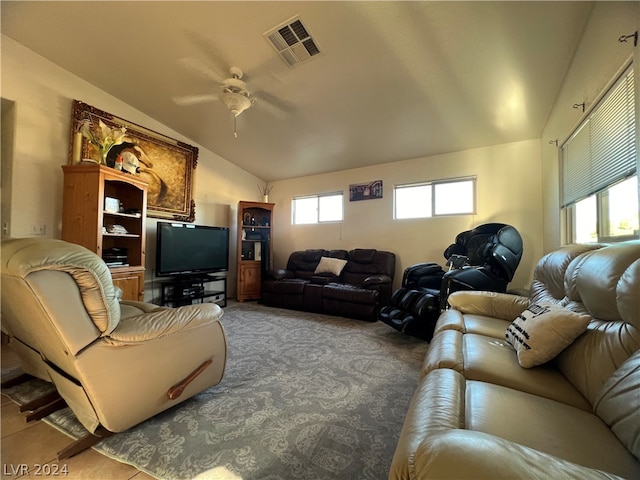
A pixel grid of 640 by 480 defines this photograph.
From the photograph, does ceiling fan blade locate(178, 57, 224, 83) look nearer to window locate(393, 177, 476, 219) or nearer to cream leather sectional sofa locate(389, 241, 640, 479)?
window locate(393, 177, 476, 219)

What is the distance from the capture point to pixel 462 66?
7.70ft

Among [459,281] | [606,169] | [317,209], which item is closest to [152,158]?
[317,209]

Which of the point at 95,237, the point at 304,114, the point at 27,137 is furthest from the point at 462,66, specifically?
the point at 27,137

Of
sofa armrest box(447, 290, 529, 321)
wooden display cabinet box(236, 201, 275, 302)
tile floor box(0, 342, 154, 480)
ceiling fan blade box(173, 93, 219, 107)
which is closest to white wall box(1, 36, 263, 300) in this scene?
ceiling fan blade box(173, 93, 219, 107)

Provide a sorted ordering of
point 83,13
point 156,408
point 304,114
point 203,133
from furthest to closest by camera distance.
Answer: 1. point 203,133
2. point 304,114
3. point 83,13
4. point 156,408

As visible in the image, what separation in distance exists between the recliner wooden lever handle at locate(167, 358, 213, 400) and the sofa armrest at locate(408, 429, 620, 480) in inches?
54.7

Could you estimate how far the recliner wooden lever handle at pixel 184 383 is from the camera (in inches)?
56.1

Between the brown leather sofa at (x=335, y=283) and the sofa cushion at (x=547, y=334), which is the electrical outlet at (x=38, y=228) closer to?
the brown leather sofa at (x=335, y=283)

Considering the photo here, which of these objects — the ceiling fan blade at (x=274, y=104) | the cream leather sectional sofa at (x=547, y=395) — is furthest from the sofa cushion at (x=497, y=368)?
the ceiling fan blade at (x=274, y=104)

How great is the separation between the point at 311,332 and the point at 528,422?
7.74ft

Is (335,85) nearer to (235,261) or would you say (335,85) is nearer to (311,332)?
(311,332)

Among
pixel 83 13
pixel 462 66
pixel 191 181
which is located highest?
pixel 83 13

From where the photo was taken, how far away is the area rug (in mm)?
1158

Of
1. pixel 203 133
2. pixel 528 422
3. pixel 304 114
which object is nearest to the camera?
pixel 528 422
